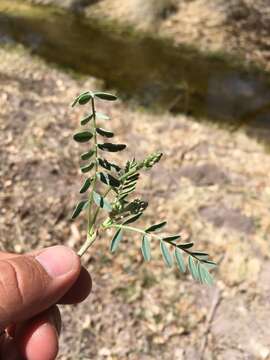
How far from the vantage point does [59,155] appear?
161 inches

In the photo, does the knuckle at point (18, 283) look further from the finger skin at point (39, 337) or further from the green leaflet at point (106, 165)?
the green leaflet at point (106, 165)

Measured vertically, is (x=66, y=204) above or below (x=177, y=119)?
above

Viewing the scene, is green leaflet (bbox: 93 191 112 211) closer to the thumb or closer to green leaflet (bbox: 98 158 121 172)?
green leaflet (bbox: 98 158 121 172)

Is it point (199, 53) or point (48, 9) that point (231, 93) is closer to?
point (199, 53)

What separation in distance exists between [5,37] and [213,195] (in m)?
3.16

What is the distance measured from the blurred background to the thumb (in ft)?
4.89

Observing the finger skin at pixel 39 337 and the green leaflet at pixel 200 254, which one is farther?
the finger skin at pixel 39 337

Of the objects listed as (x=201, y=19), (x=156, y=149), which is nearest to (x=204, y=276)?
(x=156, y=149)

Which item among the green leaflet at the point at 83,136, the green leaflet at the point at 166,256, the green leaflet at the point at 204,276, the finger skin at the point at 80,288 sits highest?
the green leaflet at the point at 83,136

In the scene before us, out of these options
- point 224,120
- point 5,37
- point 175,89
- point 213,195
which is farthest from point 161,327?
point 5,37

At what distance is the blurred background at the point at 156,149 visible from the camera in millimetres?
3184

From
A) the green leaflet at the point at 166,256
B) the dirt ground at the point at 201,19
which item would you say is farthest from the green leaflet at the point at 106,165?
the dirt ground at the point at 201,19

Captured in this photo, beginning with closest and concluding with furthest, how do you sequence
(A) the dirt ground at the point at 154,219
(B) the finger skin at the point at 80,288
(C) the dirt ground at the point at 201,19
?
(B) the finger skin at the point at 80,288, (A) the dirt ground at the point at 154,219, (C) the dirt ground at the point at 201,19

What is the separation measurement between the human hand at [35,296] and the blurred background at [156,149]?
141 centimetres
